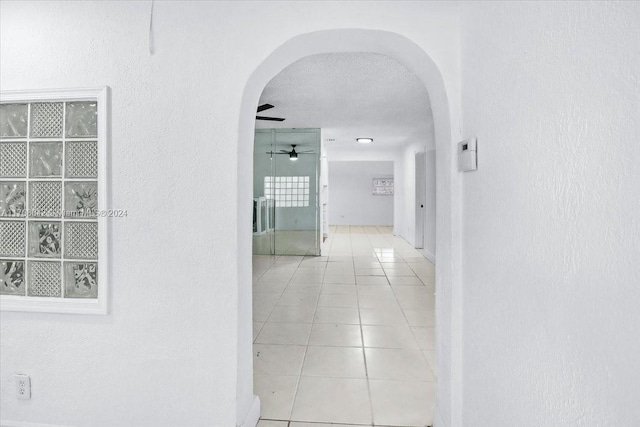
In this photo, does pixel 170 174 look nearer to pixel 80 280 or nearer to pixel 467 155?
pixel 80 280

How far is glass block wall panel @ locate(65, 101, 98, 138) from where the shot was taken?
1673 mm

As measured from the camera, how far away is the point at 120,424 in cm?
168

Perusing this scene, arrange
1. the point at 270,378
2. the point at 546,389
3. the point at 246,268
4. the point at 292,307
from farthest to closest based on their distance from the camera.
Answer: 1. the point at 292,307
2. the point at 270,378
3. the point at 246,268
4. the point at 546,389

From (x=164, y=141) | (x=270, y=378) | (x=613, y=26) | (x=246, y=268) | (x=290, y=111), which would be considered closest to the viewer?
(x=613, y=26)

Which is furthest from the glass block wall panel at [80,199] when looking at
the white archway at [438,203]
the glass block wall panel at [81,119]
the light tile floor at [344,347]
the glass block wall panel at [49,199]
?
the light tile floor at [344,347]

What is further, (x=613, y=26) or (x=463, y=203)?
(x=463, y=203)

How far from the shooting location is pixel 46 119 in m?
1.70

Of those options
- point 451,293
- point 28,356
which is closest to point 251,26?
point 451,293

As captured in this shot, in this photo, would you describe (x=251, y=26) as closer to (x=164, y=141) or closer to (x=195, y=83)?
(x=195, y=83)

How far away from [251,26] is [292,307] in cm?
289

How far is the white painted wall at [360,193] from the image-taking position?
14.2m

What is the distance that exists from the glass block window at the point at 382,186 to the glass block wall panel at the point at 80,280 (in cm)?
1297

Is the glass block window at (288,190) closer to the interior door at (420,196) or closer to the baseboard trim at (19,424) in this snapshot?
the interior door at (420,196)

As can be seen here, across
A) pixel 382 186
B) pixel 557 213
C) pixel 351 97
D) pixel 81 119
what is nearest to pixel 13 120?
pixel 81 119
